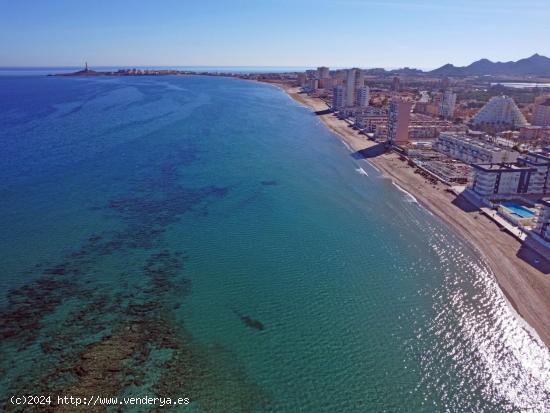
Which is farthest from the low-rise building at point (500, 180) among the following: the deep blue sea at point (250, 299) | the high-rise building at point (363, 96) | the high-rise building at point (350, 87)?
the high-rise building at point (350, 87)

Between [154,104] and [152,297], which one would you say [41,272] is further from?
[154,104]

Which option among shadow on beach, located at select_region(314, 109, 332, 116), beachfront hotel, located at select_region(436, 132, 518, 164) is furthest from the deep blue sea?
shadow on beach, located at select_region(314, 109, 332, 116)

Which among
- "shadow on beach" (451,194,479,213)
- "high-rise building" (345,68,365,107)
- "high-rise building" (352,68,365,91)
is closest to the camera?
"shadow on beach" (451,194,479,213)

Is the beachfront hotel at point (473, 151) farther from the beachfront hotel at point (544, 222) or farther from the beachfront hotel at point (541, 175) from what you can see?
the beachfront hotel at point (544, 222)

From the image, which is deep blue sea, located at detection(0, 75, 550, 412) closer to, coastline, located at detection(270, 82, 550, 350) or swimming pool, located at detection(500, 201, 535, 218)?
coastline, located at detection(270, 82, 550, 350)

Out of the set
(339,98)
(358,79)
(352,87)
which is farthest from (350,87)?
(358,79)

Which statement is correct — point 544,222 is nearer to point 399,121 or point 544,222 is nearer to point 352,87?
point 399,121
